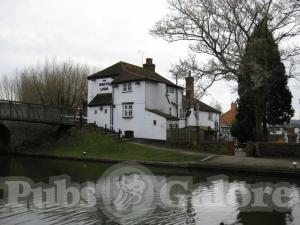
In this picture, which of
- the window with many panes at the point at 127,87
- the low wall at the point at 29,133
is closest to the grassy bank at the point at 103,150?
the low wall at the point at 29,133

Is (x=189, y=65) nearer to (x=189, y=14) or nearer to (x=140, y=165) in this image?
(x=189, y=14)

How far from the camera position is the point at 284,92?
169 feet

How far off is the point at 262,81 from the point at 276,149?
524 cm

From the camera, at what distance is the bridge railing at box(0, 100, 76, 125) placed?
49.3 m

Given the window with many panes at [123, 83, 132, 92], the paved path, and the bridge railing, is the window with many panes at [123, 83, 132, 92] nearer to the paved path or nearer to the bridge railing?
the bridge railing

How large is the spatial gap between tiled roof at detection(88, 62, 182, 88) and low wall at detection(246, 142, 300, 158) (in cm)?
1756

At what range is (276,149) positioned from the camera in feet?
121

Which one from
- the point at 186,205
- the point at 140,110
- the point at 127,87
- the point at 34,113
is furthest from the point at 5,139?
the point at 186,205

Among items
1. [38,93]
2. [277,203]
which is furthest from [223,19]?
[38,93]

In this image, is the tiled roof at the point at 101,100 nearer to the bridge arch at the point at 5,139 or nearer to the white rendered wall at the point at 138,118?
the white rendered wall at the point at 138,118

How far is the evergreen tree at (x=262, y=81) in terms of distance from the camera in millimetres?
37312

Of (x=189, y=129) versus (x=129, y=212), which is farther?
(x=189, y=129)

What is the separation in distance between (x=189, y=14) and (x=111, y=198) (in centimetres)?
2372

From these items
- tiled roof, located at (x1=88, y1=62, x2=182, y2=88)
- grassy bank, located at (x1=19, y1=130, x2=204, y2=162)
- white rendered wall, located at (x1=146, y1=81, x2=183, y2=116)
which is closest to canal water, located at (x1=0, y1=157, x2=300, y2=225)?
grassy bank, located at (x1=19, y1=130, x2=204, y2=162)
